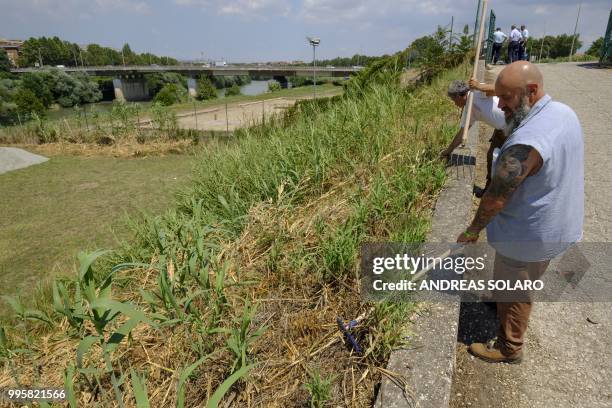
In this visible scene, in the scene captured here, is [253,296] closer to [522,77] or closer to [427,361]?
[427,361]

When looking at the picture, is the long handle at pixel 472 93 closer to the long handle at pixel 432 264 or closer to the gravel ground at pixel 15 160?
the long handle at pixel 432 264

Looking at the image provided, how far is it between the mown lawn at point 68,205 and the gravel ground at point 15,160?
386mm

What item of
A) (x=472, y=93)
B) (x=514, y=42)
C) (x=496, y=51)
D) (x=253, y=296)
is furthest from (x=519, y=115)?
(x=496, y=51)

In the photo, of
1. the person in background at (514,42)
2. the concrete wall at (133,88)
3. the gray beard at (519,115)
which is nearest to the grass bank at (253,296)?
the gray beard at (519,115)

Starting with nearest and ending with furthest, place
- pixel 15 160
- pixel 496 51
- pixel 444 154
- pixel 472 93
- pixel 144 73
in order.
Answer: pixel 472 93
pixel 444 154
pixel 15 160
pixel 496 51
pixel 144 73

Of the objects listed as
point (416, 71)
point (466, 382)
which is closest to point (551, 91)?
point (416, 71)

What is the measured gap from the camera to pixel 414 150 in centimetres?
388

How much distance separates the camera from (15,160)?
11539mm

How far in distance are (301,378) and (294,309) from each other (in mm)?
456

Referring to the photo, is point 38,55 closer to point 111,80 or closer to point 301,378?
point 111,80

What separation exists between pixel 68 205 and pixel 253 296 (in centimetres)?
766

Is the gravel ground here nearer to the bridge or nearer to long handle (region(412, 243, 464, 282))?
long handle (region(412, 243, 464, 282))

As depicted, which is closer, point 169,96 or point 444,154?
point 444,154

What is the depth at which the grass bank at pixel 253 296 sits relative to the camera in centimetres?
164
